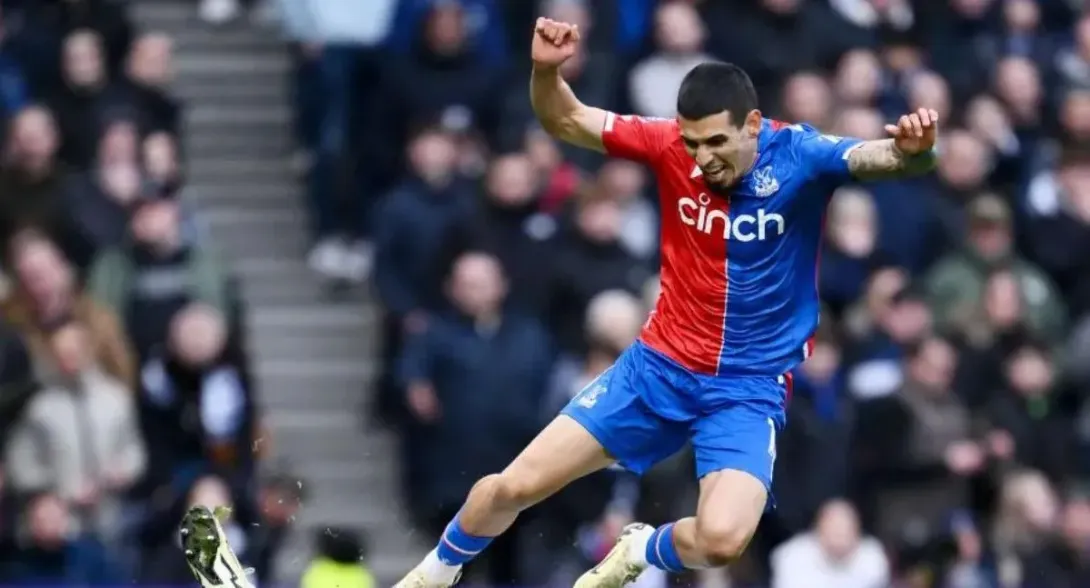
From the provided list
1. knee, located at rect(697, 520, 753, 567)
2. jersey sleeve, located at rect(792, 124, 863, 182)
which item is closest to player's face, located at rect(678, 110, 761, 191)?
jersey sleeve, located at rect(792, 124, 863, 182)

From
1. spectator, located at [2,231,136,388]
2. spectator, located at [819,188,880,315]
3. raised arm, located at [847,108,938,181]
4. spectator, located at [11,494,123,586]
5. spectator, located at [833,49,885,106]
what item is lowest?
spectator, located at [11,494,123,586]

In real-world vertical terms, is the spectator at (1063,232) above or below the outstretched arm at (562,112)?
below

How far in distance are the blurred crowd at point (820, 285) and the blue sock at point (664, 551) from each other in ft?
10.1

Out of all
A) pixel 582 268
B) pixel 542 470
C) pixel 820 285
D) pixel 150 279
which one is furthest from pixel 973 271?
pixel 542 470

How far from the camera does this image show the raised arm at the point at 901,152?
31.8 feet

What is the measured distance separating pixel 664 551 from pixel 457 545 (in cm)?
88

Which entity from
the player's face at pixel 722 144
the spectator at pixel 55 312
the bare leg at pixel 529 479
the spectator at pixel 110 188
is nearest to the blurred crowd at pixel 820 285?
the spectator at pixel 110 188

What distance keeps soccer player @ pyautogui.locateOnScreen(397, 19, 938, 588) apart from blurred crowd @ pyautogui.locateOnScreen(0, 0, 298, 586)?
3.31 meters

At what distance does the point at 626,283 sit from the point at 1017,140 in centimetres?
376

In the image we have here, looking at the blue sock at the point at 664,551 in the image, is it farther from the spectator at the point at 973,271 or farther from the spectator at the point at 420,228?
the spectator at the point at 973,271

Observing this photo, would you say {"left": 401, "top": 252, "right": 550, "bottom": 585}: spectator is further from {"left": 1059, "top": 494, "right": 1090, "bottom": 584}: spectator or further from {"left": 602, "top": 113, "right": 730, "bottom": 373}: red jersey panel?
{"left": 602, "top": 113, "right": 730, "bottom": 373}: red jersey panel

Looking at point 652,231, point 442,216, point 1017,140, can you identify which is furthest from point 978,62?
point 442,216

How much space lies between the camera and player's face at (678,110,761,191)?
32.7 feet

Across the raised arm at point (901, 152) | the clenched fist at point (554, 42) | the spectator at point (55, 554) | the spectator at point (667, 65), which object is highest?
the clenched fist at point (554, 42)
